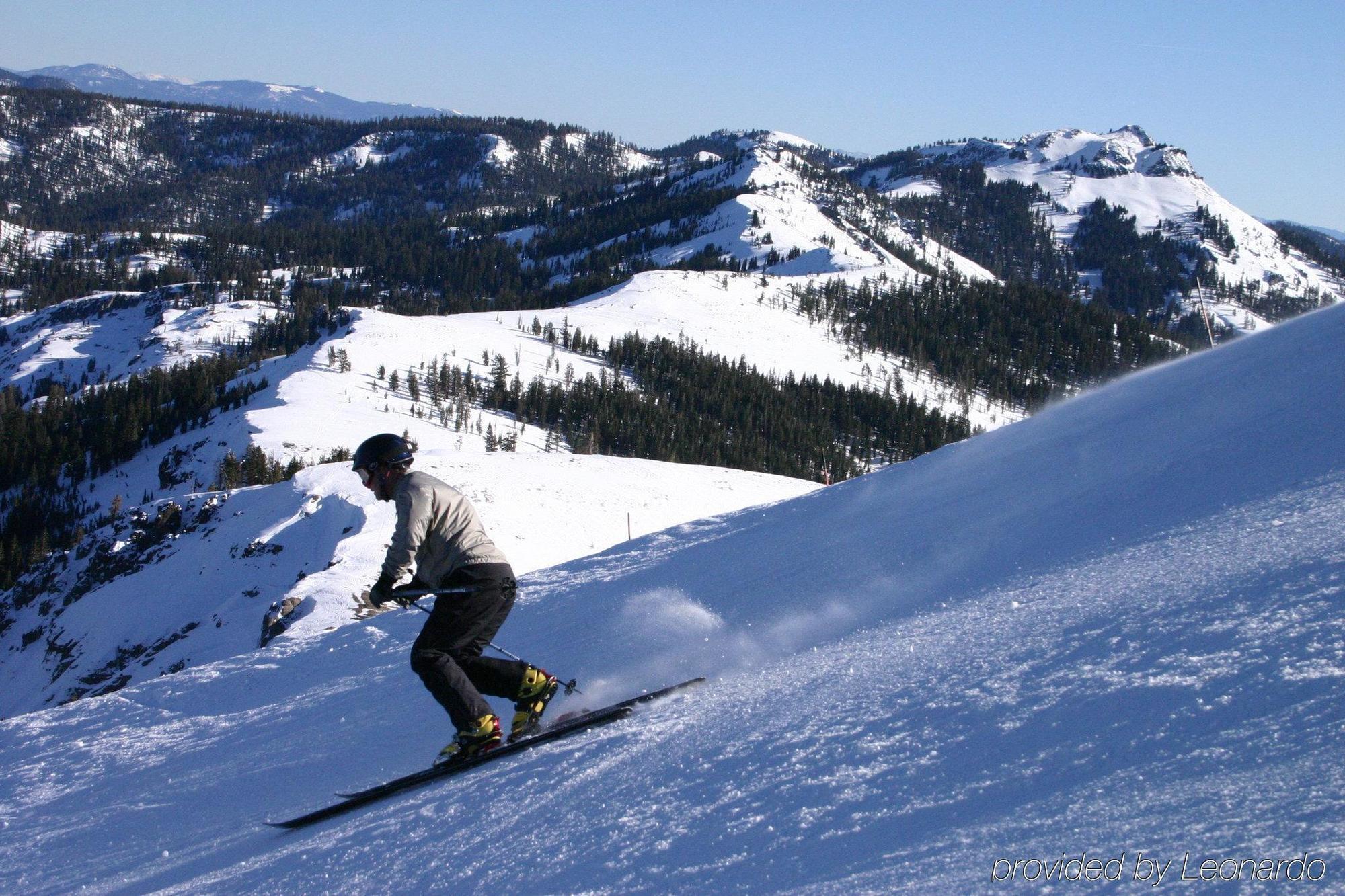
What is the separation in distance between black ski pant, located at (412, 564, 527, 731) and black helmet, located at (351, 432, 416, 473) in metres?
0.97

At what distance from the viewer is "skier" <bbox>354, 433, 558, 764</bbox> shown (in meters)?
6.47

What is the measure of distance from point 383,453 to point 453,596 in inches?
47.5

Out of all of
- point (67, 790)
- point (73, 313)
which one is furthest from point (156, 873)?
point (73, 313)

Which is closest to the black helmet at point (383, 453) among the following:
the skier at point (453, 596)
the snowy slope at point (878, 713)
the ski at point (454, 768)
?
the skier at point (453, 596)

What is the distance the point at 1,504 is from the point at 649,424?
68.2 meters

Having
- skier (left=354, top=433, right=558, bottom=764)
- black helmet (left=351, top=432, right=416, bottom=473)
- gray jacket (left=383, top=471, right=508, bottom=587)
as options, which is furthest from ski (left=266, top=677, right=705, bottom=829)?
black helmet (left=351, top=432, right=416, bottom=473)

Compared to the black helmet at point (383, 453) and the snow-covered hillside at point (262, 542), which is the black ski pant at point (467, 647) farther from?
the snow-covered hillside at point (262, 542)

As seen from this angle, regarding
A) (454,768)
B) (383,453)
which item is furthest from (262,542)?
(454,768)

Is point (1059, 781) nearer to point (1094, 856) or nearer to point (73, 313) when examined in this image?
point (1094, 856)

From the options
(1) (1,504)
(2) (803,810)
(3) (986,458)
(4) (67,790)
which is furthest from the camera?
(1) (1,504)

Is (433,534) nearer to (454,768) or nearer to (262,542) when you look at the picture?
(454,768)

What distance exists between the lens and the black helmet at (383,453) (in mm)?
6613

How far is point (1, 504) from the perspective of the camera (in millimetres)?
87938

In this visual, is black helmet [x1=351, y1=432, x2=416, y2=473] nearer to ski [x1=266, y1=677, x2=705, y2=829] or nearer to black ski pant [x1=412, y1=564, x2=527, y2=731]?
black ski pant [x1=412, y1=564, x2=527, y2=731]
